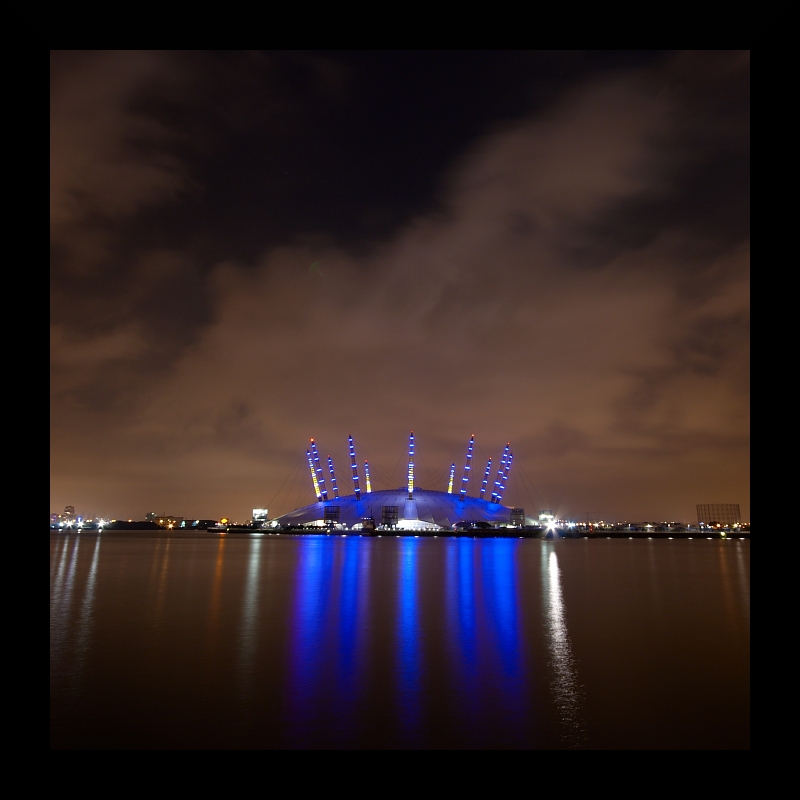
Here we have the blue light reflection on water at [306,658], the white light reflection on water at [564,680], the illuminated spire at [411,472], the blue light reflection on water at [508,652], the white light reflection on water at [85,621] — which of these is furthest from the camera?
the illuminated spire at [411,472]

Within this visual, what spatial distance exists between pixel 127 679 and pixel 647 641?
772 cm

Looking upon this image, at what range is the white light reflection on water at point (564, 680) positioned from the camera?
6184mm

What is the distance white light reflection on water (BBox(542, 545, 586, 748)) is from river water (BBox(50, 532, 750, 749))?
0.10 ft

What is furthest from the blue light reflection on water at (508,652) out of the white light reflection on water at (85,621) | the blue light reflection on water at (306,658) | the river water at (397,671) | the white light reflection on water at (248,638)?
the white light reflection on water at (85,621)

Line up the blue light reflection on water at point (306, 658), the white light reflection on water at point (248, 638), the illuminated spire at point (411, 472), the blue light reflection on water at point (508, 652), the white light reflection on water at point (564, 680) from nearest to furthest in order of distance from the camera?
the white light reflection on water at point (564, 680) < the blue light reflection on water at point (306, 658) < the blue light reflection on water at point (508, 652) < the white light reflection on water at point (248, 638) < the illuminated spire at point (411, 472)

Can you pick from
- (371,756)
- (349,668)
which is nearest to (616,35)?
Result: (371,756)

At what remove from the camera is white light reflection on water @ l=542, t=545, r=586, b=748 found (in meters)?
6.18

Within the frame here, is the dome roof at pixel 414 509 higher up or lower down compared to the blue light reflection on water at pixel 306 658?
lower down

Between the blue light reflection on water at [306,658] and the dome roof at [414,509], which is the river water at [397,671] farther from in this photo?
the dome roof at [414,509]

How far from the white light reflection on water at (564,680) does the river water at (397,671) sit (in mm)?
32

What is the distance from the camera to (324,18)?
3490 mm

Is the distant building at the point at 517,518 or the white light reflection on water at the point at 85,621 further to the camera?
the distant building at the point at 517,518
